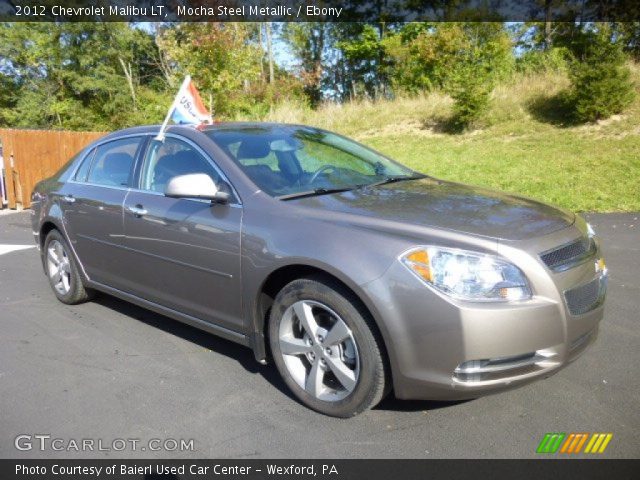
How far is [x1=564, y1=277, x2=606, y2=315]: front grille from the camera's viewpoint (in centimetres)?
272

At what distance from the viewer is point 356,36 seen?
3444 centimetres

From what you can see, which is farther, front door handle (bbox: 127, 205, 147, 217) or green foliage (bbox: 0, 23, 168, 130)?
green foliage (bbox: 0, 23, 168, 130)

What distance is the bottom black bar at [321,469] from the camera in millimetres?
2549

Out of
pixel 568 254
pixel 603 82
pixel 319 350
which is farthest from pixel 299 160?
pixel 603 82

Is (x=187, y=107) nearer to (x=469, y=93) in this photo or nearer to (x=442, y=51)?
(x=469, y=93)

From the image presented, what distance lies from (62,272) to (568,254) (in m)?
4.43

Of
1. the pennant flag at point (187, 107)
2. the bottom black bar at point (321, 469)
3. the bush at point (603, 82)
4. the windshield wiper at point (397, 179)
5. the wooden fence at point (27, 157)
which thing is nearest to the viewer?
the bottom black bar at point (321, 469)

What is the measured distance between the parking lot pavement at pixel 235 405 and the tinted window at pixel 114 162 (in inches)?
48.8

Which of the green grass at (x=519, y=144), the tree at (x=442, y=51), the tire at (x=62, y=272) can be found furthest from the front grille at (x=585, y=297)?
the tree at (x=442, y=51)

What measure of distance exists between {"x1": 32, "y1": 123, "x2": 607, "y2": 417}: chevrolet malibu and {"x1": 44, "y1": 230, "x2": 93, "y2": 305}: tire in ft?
2.17

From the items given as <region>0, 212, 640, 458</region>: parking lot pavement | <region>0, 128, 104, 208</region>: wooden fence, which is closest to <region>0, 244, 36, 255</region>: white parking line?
<region>0, 212, 640, 458</region>: parking lot pavement

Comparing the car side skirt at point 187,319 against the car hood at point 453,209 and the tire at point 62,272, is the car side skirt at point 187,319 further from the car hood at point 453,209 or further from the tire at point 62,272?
the car hood at point 453,209

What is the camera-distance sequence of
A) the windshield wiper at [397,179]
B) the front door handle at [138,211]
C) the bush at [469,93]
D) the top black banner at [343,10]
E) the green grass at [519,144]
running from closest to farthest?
the windshield wiper at [397,179] → the front door handle at [138,211] → the green grass at [519,144] → the bush at [469,93] → the top black banner at [343,10]

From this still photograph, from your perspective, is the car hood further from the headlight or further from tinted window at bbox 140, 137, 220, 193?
tinted window at bbox 140, 137, 220, 193
